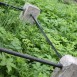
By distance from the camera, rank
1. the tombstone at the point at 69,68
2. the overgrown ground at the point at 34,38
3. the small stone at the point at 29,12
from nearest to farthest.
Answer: the tombstone at the point at 69,68 < the overgrown ground at the point at 34,38 < the small stone at the point at 29,12

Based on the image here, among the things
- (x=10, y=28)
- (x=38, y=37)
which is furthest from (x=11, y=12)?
(x=38, y=37)

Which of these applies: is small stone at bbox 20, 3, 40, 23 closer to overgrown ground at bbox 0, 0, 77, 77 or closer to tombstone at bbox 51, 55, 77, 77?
overgrown ground at bbox 0, 0, 77, 77

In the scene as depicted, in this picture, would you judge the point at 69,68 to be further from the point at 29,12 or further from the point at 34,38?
the point at 29,12

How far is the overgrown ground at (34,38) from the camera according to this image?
328cm

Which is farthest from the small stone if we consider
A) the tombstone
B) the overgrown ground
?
the tombstone

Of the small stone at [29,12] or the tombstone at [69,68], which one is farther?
the small stone at [29,12]

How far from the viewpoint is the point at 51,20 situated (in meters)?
5.97

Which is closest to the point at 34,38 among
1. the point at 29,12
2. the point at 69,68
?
the point at 29,12

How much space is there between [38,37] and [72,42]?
2.87 feet

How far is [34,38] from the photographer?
15.0ft

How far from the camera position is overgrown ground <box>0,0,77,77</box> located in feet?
10.8

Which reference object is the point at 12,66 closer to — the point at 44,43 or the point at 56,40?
the point at 44,43

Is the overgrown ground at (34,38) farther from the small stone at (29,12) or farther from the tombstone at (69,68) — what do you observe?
the tombstone at (69,68)

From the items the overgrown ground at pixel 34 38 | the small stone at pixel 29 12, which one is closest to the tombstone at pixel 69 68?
the overgrown ground at pixel 34 38
